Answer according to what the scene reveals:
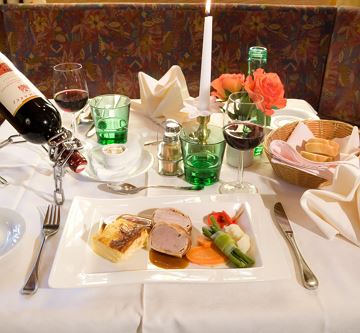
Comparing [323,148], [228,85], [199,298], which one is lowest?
[199,298]

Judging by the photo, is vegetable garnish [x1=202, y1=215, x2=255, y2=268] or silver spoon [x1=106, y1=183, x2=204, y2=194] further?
silver spoon [x1=106, y1=183, x2=204, y2=194]

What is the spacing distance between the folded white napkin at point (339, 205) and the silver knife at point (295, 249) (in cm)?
5

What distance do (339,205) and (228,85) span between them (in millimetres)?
434

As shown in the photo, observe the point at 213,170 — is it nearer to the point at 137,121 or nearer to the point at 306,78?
the point at 137,121

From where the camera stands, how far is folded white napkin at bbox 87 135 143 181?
106 centimetres

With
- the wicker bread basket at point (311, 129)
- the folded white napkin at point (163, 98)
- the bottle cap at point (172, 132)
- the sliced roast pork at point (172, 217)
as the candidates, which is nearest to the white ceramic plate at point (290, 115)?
the wicker bread basket at point (311, 129)

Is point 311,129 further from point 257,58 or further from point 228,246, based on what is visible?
point 228,246

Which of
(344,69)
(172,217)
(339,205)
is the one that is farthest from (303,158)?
(344,69)

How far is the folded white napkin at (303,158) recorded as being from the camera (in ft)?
3.07

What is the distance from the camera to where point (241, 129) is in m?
0.94

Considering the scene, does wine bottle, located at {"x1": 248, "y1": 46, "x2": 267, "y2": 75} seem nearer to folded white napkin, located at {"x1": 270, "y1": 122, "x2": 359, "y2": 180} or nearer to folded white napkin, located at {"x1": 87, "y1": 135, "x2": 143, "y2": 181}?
folded white napkin, located at {"x1": 270, "y1": 122, "x2": 359, "y2": 180}

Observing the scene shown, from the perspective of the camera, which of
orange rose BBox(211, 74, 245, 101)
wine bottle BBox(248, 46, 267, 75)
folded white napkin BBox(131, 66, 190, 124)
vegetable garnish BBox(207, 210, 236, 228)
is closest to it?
vegetable garnish BBox(207, 210, 236, 228)

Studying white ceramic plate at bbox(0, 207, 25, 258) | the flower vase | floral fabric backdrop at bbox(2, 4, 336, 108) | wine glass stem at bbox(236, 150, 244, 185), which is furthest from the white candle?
floral fabric backdrop at bbox(2, 4, 336, 108)

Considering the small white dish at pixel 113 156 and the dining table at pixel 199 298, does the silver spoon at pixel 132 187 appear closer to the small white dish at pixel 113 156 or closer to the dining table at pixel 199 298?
the small white dish at pixel 113 156
